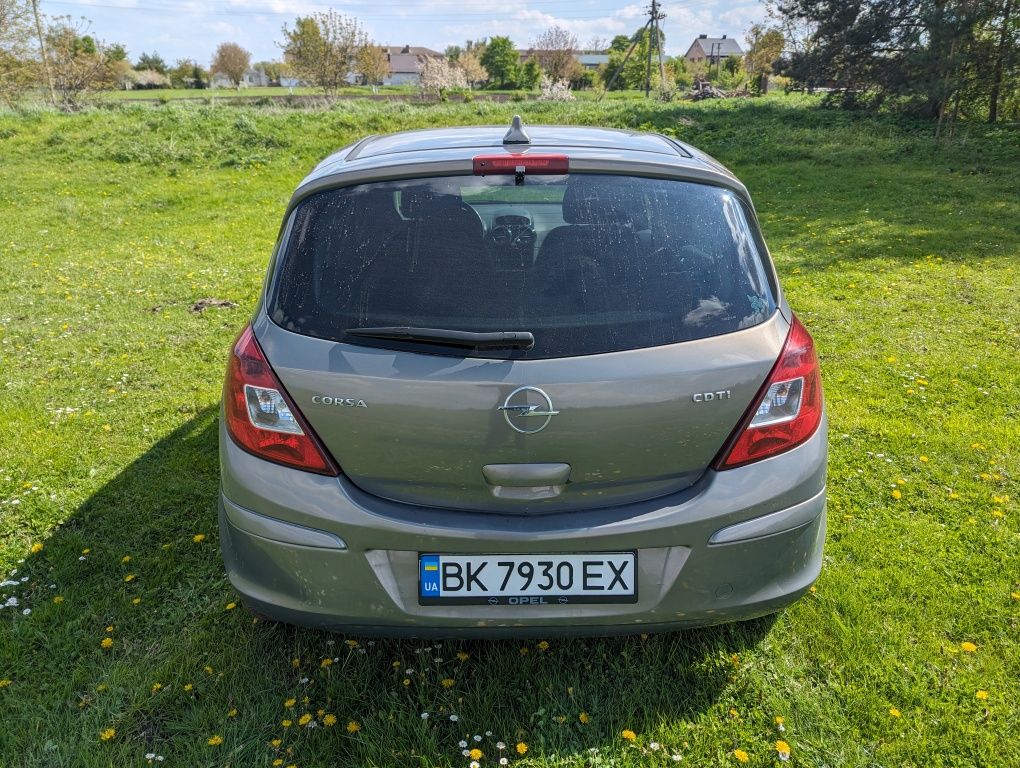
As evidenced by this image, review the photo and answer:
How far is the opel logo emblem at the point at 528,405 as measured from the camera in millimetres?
1985

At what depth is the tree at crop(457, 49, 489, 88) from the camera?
203 ft

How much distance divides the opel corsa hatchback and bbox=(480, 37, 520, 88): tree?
6751 centimetres

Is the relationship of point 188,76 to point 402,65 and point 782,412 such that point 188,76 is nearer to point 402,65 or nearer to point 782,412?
point 402,65

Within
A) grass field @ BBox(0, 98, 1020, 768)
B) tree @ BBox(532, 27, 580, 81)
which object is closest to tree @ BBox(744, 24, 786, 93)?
tree @ BBox(532, 27, 580, 81)

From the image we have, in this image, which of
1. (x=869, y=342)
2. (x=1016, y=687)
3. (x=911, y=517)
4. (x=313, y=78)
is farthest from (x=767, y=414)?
(x=313, y=78)

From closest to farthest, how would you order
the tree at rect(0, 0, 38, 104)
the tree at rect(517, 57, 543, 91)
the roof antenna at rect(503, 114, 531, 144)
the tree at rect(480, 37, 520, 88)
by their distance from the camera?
the roof antenna at rect(503, 114, 531, 144) < the tree at rect(0, 0, 38, 104) < the tree at rect(517, 57, 543, 91) < the tree at rect(480, 37, 520, 88)

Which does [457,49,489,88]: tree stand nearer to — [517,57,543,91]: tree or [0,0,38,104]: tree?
[517,57,543,91]: tree

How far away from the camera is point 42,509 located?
374 cm

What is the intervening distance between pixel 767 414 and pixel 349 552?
48.4 inches

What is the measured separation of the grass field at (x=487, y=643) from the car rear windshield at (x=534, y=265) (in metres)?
1.19

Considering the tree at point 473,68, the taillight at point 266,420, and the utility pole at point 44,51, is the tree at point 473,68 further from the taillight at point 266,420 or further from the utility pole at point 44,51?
the taillight at point 266,420

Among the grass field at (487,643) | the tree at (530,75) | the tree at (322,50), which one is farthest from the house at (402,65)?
the grass field at (487,643)

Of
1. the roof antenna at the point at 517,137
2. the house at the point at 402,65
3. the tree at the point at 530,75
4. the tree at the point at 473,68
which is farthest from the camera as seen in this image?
the house at the point at 402,65

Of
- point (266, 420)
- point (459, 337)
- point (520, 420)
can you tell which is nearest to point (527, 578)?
point (520, 420)
